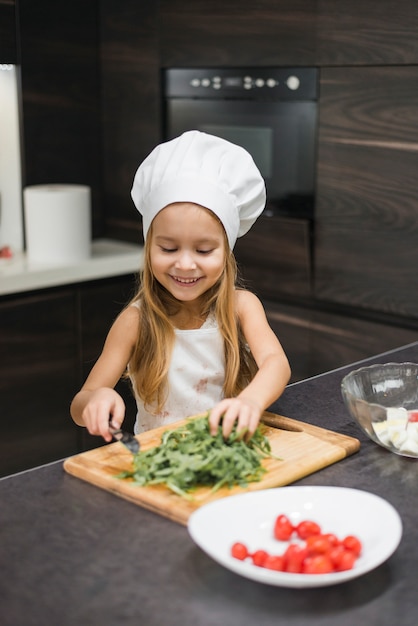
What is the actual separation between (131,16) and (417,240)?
1.36 meters

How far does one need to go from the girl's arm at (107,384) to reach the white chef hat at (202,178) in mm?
200

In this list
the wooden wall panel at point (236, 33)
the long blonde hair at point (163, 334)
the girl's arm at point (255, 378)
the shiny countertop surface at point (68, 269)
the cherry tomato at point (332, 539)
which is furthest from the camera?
the shiny countertop surface at point (68, 269)

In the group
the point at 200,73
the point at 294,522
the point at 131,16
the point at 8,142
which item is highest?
the point at 131,16

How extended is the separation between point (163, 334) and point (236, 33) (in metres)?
1.44

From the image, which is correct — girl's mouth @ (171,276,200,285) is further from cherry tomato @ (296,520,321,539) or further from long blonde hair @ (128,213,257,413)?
cherry tomato @ (296,520,321,539)

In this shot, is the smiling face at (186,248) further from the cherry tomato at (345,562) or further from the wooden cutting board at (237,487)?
the cherry tomato at (345,562)

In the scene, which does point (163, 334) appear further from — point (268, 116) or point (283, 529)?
point (268, 116)

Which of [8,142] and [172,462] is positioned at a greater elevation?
[8,142]

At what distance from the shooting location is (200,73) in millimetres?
2924

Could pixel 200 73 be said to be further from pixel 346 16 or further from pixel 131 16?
pixel 346 16

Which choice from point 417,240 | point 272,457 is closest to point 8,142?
point 417,240

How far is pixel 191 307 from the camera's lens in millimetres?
1771

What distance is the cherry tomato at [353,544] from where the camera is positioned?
102cm

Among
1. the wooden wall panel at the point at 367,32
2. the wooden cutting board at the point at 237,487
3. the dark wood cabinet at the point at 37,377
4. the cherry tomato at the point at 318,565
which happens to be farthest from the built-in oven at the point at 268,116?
the cherry tomato at the point at 318,565
